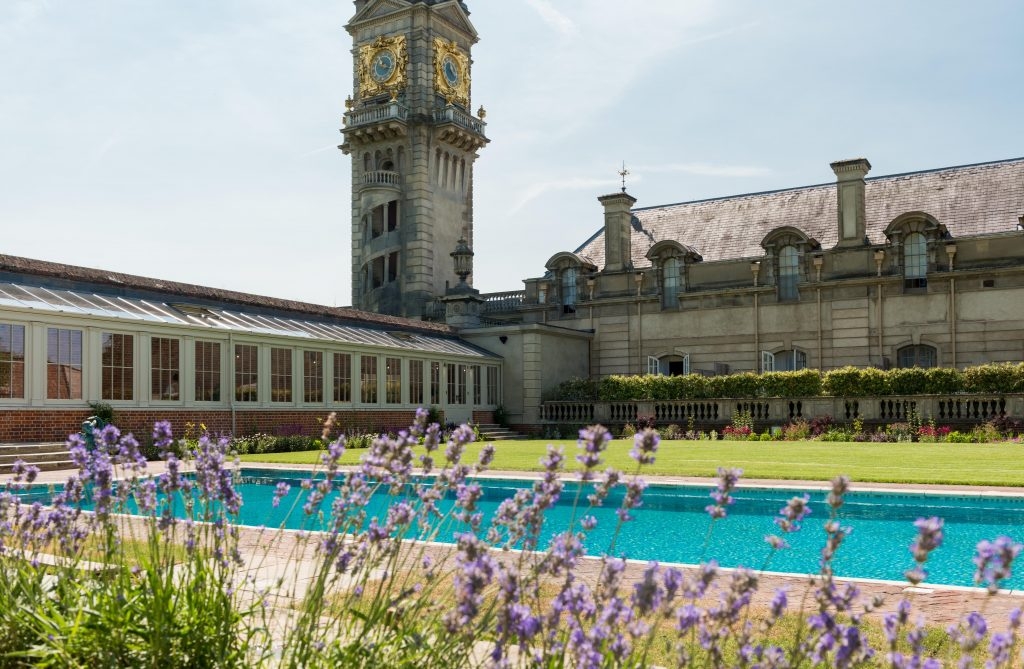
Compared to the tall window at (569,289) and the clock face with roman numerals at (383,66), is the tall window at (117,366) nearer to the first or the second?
the tall window at (569,289)

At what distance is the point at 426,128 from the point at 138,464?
38.1 metres

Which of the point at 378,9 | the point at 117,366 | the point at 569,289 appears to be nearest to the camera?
the point at 117,366

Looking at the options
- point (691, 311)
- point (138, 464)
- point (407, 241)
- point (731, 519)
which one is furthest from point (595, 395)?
point (138, 464)

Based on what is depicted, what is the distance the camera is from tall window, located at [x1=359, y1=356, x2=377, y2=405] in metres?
28.6

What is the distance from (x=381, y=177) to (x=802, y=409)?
849 inches

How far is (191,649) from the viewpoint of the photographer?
12.2 ft

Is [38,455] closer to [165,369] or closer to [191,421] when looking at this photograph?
[165,369]

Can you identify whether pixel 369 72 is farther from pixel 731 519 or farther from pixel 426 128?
pixel 731 519

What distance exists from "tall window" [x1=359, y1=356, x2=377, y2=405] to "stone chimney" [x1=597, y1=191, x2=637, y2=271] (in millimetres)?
12798

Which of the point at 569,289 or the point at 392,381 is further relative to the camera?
the point at 569,289

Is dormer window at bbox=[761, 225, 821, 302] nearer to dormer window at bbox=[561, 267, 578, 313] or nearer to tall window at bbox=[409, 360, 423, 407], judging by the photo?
dormer window at bbox=[561, 267, 578, 313]

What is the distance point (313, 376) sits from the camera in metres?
26.9

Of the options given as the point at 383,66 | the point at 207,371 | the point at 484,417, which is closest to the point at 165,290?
the point at 207,371

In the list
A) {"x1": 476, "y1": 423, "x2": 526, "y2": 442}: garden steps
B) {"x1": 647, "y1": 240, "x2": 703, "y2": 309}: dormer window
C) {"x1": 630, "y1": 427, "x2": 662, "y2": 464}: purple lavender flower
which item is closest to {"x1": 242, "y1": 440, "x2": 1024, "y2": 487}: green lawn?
{"x1": 476, "y1": 423, "x2": 526, "y2": 442}: garden steps
